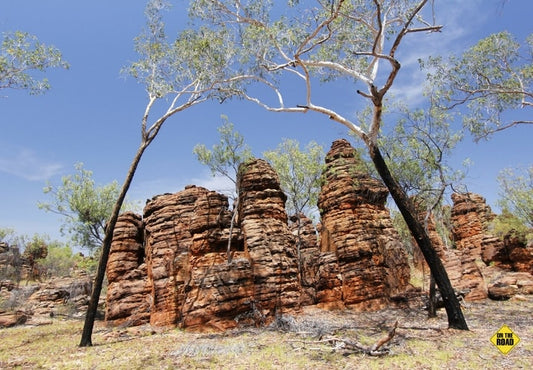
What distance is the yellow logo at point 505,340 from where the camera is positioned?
27.9 feet

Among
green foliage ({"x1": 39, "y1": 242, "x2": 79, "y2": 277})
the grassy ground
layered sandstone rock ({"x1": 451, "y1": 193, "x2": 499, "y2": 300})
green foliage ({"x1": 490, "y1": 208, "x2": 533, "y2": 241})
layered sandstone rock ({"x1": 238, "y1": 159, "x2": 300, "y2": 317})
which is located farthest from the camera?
green foliage ({"x1": 39, "y1": 242, "x2": 79, "y2": 277})

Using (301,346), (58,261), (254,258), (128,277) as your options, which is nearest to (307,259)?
(254,258)

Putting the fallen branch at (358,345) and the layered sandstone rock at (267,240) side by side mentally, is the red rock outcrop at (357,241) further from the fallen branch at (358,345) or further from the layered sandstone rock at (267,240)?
the fallen branch at (358,345)

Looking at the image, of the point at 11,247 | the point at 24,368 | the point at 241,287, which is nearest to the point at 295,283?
the point at 241,287

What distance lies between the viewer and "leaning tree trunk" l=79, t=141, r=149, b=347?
14.5 metres

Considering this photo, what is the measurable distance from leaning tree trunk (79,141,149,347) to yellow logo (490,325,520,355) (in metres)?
15.9

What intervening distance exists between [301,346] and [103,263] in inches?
420

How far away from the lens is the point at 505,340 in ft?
29.8

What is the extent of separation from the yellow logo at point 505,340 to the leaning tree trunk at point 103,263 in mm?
15912

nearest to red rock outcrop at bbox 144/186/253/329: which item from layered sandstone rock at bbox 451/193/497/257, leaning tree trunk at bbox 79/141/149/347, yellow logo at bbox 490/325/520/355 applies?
leaning tree trunk at bbox 79/141/149/347

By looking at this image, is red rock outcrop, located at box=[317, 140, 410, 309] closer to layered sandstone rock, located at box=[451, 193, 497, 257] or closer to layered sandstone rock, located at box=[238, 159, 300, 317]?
layered sandstone rock, located at box=[238, 159, 300, 317]

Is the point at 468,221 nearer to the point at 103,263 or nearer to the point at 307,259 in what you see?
the point at 307,259

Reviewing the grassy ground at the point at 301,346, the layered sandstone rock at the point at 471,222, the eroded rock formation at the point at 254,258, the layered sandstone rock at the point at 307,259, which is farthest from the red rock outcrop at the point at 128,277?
the layered sandstone rock at the point at 471,222

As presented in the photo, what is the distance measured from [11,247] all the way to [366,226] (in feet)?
209
